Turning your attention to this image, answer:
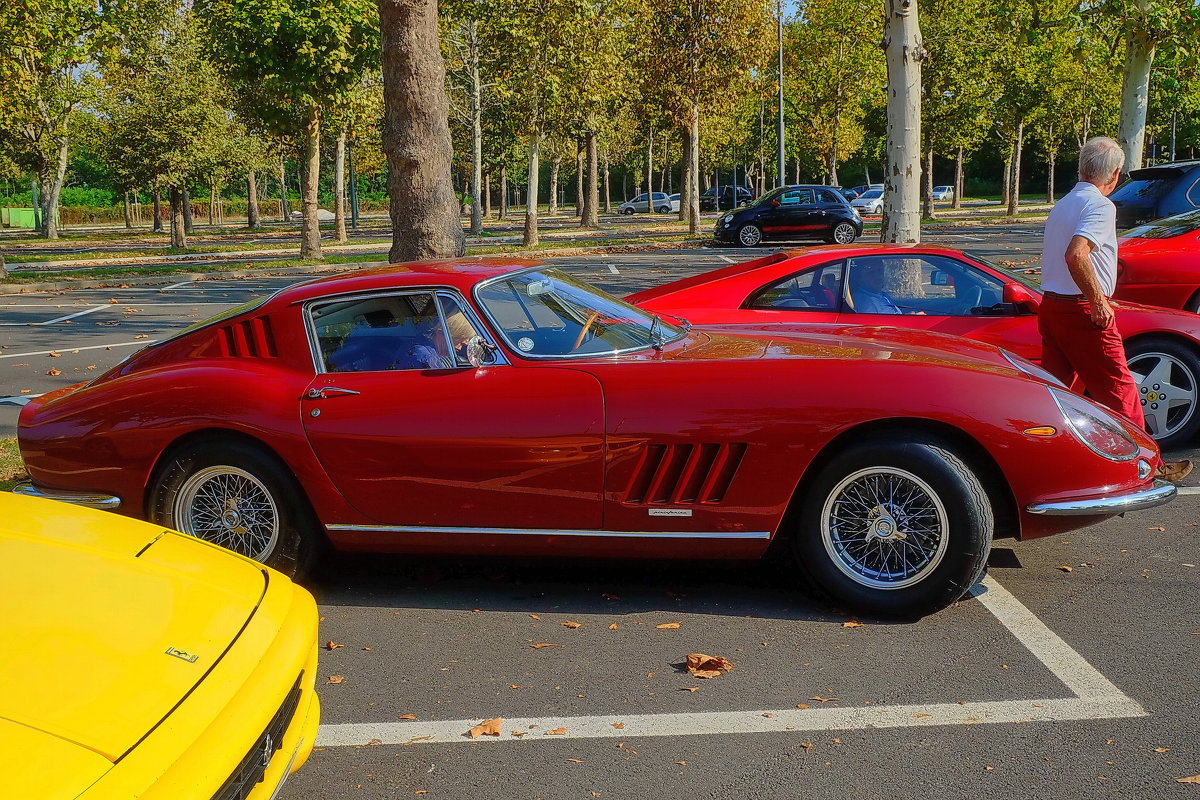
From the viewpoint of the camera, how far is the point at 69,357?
12.0 meters

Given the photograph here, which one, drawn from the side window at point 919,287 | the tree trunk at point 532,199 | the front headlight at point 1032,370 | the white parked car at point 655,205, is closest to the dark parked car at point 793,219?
the tree trunk at point 532,199

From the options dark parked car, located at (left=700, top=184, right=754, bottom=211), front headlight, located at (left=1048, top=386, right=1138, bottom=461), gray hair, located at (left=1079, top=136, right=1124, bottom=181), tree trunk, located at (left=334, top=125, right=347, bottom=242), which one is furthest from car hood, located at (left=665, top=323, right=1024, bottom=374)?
dark parked car, located at (left=700, top=184, right=754, bottom=211)

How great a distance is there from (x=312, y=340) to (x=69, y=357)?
847cm

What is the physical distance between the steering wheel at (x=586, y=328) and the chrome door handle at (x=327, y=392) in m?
0.96

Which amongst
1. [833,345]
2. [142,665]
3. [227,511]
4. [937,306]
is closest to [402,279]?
[227,511]

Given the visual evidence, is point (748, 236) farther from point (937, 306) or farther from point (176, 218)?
point (937, 306)

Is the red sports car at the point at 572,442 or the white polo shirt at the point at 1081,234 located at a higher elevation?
the white polo shirt at the point at 1081,234

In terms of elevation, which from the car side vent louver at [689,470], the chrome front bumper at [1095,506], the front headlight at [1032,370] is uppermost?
the front headlight at [1032,370]

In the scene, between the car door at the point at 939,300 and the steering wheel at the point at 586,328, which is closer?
the steering wheel at the point at 586,328

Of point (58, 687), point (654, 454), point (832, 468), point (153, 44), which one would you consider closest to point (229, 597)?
point (58, 687)

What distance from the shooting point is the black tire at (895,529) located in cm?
426

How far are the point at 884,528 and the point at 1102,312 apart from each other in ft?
7.70

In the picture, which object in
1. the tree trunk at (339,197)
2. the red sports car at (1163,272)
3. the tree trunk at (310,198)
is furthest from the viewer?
the tree trunk at (339,197)

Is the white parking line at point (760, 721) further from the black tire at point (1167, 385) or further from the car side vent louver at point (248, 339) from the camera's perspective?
the black tire at point (1167, 385)
